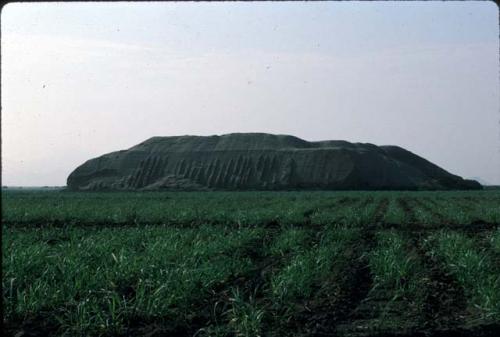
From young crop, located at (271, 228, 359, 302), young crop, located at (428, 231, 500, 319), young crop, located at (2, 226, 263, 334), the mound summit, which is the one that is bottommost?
young crop, located at (2, 226, 263, 334)

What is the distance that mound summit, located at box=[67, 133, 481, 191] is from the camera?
272 ft

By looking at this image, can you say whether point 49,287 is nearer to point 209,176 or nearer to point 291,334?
point 291,334

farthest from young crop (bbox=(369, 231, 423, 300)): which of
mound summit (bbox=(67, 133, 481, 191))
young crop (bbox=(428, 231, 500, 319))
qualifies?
mound summit (bbox=(67, 133, 481, 191))

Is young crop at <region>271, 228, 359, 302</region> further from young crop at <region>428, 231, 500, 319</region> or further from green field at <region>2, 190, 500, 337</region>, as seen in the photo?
young crop at <region>428, 231, 500, 319</region>

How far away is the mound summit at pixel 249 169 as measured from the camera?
8300 cm

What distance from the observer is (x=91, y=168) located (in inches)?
3656

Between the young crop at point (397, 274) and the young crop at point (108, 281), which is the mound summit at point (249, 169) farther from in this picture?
the young crop at point (397, 274)

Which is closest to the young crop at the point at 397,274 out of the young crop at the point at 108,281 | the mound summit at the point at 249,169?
the young crop at the point at 108,281

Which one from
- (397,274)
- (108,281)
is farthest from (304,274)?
(108,281)

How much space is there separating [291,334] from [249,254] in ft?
15.8

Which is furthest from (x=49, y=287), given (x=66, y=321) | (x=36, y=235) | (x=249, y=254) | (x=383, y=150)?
(x=383, y=150)

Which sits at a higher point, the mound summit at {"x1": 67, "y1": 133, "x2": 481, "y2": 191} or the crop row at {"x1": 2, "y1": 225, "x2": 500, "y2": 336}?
the mound summit at {"x1": 67, "y1": 133, "x2": 481, "y2": 191}

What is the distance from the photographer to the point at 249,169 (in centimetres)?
8819

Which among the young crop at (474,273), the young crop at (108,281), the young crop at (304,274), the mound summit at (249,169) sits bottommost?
the young crop at (108,281)
